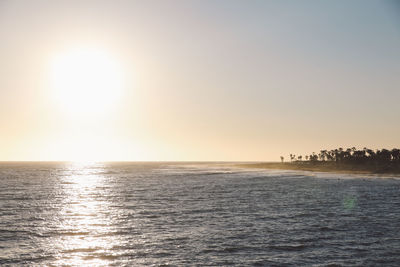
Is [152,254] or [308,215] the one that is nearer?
[152,254]

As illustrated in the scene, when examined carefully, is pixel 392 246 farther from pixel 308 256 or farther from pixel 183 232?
pixel 183 232

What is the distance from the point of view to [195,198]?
70812mm

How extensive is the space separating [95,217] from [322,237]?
3163 cm

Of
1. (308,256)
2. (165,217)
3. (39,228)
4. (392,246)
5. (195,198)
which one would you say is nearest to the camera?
(308,256)

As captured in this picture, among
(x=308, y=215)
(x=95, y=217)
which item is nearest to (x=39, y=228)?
(x=95, y=217)

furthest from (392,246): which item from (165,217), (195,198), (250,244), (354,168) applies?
(354,168)

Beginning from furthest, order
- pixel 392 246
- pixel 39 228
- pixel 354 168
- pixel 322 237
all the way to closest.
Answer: pixel 354 168 < pixel 39 228 < pixel 322 237 < pixel 392 246

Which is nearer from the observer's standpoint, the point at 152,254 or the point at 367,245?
the point at 152,254

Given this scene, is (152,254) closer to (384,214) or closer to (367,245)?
(367,245)

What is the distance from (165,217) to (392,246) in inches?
1119

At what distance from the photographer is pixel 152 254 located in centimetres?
2920

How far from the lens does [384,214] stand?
48.5m

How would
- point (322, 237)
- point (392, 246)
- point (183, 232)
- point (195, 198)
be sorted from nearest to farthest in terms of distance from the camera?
point (392, 246) → point (322, 237) → point (183, 232) → point (195, 198)

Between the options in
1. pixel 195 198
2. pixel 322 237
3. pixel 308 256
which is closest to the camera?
pixel 308 256
